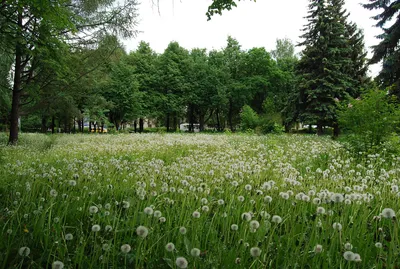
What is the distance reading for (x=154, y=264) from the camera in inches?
72.6

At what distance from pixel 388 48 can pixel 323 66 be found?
583 cm

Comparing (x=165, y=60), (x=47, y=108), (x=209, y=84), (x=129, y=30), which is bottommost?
(x=47, y=108)

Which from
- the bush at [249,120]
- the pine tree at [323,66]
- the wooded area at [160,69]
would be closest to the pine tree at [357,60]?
the wooded area at [160,69]

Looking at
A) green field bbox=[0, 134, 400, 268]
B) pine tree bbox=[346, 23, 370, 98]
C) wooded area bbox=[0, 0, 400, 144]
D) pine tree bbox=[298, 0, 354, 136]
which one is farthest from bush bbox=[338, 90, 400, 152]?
pine tree bbox=[346, 23, 370, 98]

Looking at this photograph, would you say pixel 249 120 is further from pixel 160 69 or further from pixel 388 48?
pixel 160 69

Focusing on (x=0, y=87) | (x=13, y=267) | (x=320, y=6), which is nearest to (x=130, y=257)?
(x=13, y=267)

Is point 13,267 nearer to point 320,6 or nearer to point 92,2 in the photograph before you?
point 92,2

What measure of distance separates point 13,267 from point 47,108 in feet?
49.5

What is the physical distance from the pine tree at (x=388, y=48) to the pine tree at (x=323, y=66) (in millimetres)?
4525

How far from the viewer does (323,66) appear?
74.0 ft

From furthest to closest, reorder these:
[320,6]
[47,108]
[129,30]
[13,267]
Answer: [320,6] → [47,108] → [129,30] → [13,267]

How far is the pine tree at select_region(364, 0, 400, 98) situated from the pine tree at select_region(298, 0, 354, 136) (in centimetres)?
453

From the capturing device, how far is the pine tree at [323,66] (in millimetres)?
21969

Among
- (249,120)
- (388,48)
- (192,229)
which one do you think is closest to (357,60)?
(388,48)
